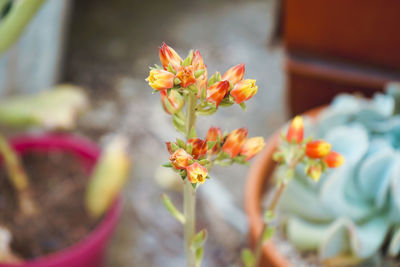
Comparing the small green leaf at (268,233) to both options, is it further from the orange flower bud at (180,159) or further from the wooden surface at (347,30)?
the wooden surface at (347,30)

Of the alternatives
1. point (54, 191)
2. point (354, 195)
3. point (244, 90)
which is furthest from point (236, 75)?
point (54, 191)

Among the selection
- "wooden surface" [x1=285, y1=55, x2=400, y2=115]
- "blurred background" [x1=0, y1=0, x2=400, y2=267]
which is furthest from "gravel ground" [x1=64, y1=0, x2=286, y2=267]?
"wooden surface" [x1=285, y1=55, x2=400, y2=115]

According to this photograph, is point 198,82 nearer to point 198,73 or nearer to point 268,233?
point 198,73

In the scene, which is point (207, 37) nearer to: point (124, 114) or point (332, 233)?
point (124, 114)

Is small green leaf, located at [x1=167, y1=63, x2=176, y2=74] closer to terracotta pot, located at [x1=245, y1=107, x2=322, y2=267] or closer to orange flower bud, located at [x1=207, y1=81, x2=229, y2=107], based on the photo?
orange flower bud, located at [x1=207, y1=81, x2=229, y2=107]

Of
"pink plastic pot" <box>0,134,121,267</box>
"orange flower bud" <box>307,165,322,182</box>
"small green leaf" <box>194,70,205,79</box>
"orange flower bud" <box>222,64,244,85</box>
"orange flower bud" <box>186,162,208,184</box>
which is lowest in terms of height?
"pink plastic pot" <box>0,134,121,267</box>

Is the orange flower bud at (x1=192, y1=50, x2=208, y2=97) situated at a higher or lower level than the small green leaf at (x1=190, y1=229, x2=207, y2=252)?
higher
